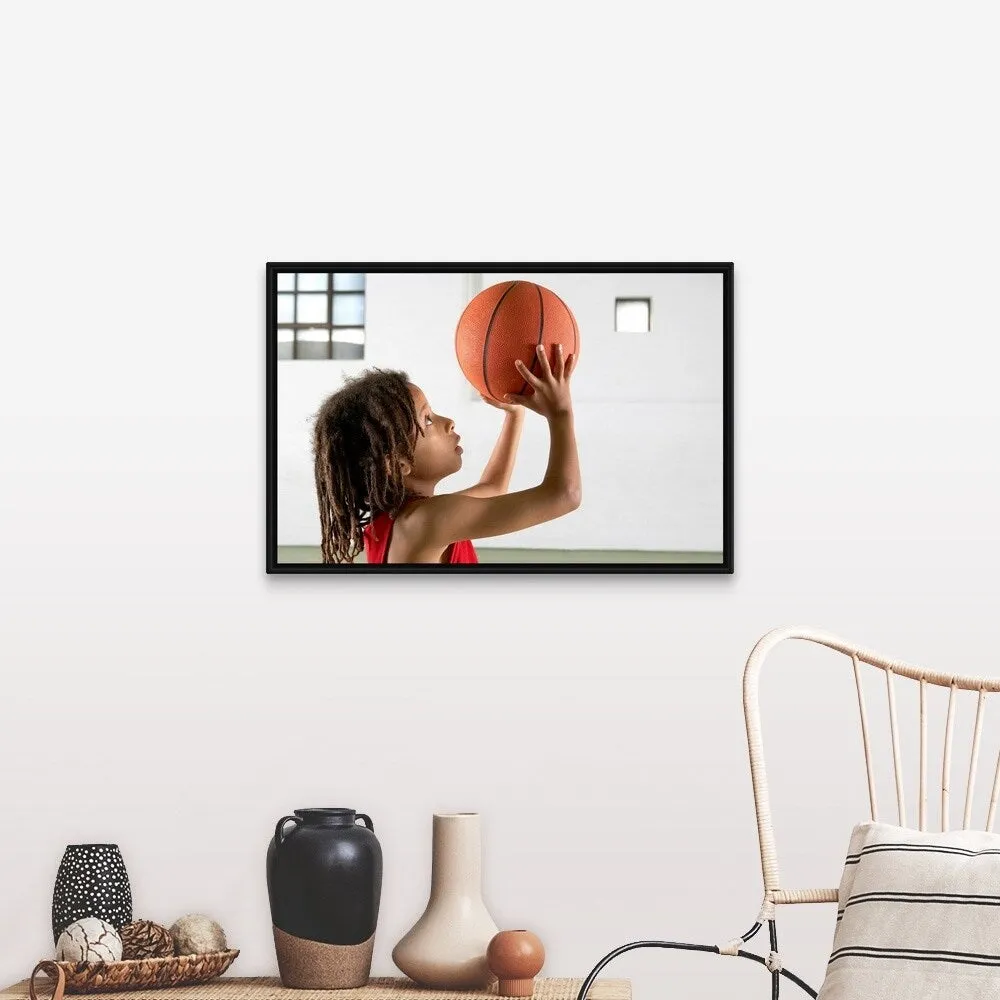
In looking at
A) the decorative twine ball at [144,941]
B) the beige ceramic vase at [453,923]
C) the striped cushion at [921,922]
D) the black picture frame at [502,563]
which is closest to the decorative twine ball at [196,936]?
the decorative twine ball at [144,941]

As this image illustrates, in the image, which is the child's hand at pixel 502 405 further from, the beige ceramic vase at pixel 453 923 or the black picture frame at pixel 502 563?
the beige ceramic vase at pixel 453 923

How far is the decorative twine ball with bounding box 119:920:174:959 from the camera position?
219 centimetres

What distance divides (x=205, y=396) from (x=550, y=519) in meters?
0.68

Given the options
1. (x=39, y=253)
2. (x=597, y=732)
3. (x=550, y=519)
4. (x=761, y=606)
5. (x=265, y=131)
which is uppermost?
(x=265, y=131)

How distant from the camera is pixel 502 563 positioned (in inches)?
95.8

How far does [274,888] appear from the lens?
86.2 inches

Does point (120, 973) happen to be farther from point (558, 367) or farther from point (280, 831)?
point (558, 367)

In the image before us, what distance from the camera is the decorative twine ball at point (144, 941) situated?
2.19 m

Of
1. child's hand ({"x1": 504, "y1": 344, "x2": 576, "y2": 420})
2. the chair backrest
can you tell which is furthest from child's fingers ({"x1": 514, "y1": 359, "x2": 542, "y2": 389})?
the chair backrest

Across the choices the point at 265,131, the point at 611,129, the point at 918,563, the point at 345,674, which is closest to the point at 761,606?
the point at 918,563

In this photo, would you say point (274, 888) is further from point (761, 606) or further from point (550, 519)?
point (761, 606)

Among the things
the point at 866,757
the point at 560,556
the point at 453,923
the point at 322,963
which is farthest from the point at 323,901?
the point at 866,757

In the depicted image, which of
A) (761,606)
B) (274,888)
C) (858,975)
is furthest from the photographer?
(761,606)

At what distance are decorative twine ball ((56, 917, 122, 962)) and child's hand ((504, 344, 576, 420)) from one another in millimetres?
1126
